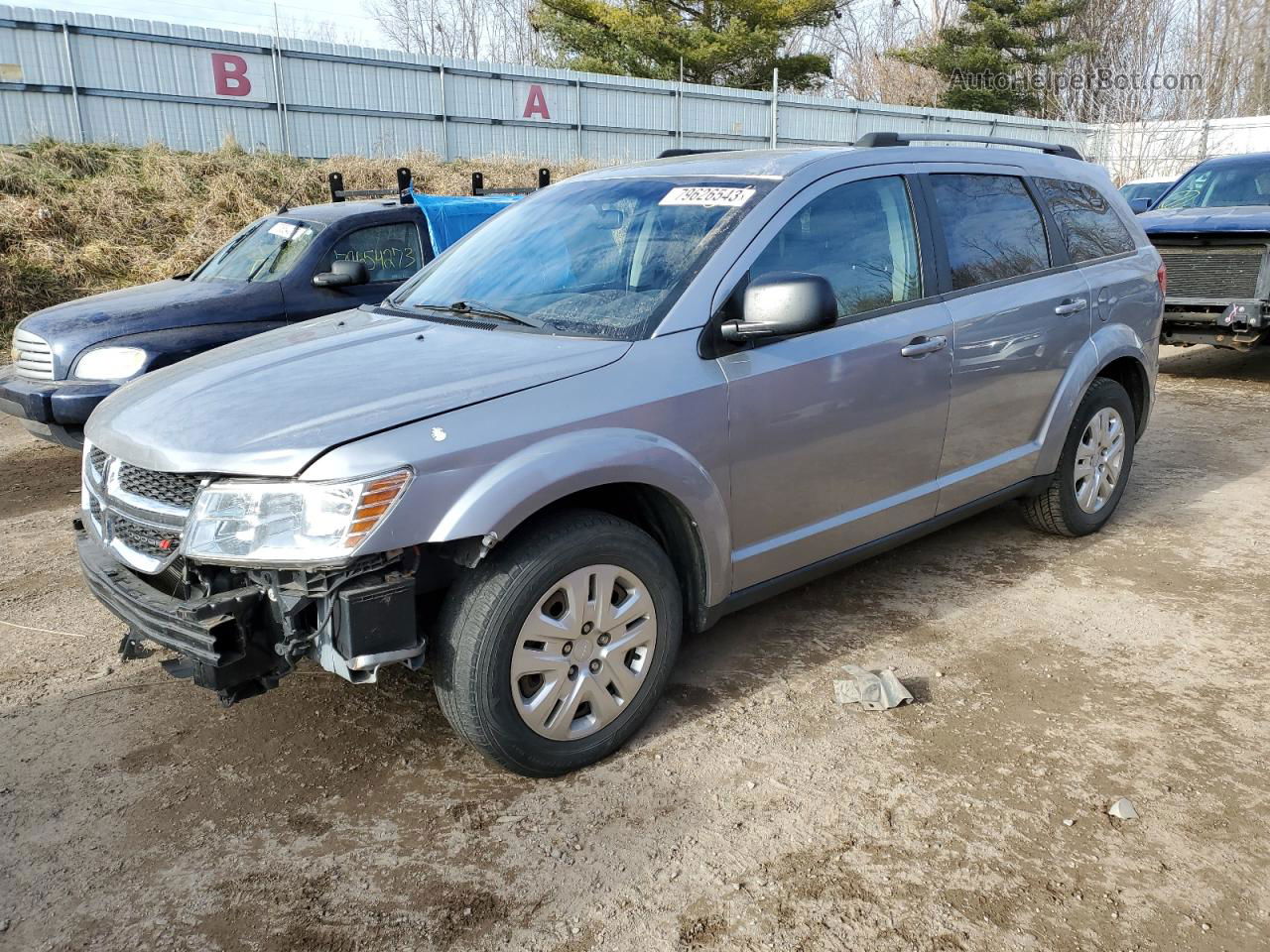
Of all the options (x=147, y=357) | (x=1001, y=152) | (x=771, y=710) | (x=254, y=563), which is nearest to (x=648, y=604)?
(x=771, y=710)

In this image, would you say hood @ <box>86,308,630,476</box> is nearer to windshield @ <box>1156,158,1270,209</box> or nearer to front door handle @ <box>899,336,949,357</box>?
front door handle @ <box>899,336,949,357</box>

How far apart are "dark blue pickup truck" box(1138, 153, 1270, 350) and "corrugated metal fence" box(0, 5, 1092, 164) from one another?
5340 millimetres

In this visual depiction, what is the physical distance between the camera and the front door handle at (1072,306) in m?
4.55

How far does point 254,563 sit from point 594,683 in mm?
1051

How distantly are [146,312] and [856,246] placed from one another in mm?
4539

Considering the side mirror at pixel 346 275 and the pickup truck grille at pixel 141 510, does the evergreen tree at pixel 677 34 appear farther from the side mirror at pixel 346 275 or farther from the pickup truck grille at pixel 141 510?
the pickup truck grille at pixel 141 510

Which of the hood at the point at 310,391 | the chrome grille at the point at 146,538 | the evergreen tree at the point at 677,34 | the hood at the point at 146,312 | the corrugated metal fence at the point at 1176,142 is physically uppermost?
the evergreen tree at the point at 677,34

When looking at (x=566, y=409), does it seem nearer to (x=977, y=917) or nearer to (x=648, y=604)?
(x=648, y=604)

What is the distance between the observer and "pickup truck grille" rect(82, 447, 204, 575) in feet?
9.24

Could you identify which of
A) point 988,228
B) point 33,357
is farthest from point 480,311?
point 33,357

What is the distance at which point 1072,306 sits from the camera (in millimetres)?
4613

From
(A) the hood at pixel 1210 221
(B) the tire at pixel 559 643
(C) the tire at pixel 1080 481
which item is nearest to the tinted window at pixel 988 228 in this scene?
(C) the tire at pixel 1080 481

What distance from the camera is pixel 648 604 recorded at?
3.18 meters

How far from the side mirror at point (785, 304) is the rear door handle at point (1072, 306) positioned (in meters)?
1.83
